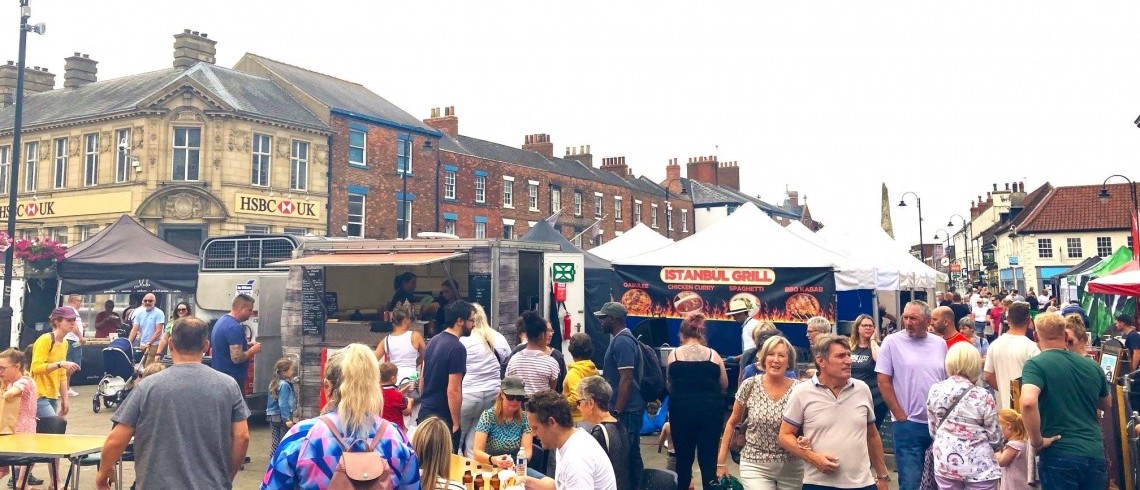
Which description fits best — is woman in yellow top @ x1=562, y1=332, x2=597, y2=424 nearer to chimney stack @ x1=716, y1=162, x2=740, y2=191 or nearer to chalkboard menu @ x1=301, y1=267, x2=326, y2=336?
chalkboard menu @ x1=301, y1=267, x2=326, y2=336

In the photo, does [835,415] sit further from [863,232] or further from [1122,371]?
[863,232]

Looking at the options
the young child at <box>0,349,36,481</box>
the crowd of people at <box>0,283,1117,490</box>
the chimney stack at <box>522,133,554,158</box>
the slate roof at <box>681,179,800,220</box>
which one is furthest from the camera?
the slate roof at <box>681,179,800,220</box>

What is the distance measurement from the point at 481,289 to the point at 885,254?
1091 cm

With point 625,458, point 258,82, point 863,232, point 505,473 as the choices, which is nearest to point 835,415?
point 625,458

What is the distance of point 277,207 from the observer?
29.6 metres

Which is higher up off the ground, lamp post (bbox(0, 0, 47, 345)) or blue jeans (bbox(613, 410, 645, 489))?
lamp post (bbox(0, 0, 47, 345))

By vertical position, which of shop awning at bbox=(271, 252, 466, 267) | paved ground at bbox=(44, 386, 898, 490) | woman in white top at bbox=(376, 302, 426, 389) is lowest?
paved ground at bbox=(44, 386, 898, 490)

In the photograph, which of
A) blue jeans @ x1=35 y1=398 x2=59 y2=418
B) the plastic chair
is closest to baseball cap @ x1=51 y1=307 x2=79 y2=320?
blue jeans @ x1=35 y1=398 x2=59 y2=418

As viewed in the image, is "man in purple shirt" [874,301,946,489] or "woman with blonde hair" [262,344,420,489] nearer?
"woman with blonde hair" [262,344,420,489]

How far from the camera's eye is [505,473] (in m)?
4.89

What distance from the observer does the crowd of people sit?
4242mm

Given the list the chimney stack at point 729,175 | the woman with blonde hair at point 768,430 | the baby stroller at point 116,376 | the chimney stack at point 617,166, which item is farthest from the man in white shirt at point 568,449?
the chimney stack at point 729,175

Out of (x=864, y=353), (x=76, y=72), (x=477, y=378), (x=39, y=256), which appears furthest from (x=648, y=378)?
(x=76, y=72)

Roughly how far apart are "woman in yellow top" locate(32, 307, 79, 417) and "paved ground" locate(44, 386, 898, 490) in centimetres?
89
